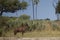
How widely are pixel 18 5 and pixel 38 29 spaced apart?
8892 mm

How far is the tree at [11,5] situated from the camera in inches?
805

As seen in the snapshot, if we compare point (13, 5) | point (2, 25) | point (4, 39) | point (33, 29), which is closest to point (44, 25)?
point (33, 29)

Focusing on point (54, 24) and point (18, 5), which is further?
point (18, 5)

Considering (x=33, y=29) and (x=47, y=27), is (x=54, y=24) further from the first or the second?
(x=33, y=29)

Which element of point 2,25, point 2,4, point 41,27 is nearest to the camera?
point 2,25

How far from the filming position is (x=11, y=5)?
74.8 feet

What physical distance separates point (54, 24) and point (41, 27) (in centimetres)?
184

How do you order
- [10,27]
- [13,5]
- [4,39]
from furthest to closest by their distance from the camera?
[13,5] < [10,27] < [4,39]

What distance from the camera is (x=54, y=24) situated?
60.3 ft

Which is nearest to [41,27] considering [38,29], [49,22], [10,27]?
[38,29]

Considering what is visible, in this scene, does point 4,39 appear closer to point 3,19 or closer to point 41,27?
point 3,19

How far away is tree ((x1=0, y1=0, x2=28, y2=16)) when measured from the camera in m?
20.5

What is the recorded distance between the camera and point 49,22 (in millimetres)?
18500

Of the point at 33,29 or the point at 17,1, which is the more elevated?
the point at 17,1
